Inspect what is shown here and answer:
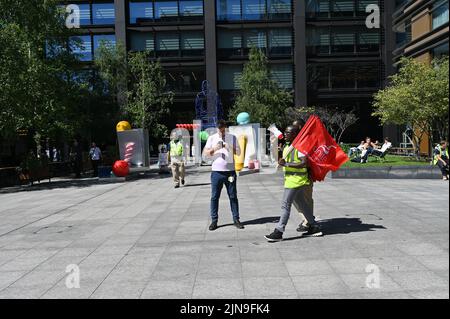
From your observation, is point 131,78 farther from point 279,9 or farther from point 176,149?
point 176,149

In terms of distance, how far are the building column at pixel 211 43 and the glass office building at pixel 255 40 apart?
3.7 inches

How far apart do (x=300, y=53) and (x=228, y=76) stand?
7226 millimetres

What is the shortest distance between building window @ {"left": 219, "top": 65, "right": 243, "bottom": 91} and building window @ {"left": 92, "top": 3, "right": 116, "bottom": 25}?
11.9m

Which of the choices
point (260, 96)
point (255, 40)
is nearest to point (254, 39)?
point (255, 40)

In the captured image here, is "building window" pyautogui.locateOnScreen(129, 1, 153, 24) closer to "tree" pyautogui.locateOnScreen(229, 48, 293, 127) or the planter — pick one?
"tree" pyautogui.locateOnScreen(229, 48, 293, 127)

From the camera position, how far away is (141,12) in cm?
4419

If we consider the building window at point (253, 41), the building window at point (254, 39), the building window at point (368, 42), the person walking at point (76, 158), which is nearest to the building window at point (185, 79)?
the building window at point (253, 41)

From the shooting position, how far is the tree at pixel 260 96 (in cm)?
3481

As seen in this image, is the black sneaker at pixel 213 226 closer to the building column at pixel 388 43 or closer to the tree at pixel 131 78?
the tree at pixel 131 78

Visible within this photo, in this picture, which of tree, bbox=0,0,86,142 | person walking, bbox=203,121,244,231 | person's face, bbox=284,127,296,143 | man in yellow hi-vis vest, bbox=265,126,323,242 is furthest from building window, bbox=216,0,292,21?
man in yellow hi-vis vest, bbox=265,126,323,242

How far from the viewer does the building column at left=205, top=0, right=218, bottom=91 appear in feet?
141

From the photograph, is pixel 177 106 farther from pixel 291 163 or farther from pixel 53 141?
pixel 291 163

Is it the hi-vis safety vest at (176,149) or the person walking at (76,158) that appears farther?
the person walking at (76,158)
